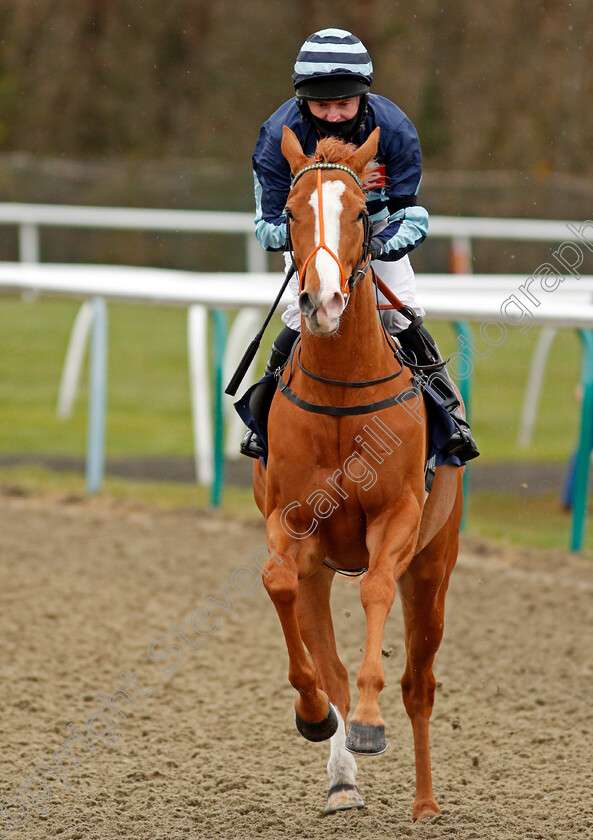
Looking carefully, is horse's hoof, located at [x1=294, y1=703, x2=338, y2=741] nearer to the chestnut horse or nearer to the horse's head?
the chestnut horse

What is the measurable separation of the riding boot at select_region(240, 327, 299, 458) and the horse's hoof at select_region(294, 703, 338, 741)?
34.1 inches

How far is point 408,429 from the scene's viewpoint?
11.5 ft


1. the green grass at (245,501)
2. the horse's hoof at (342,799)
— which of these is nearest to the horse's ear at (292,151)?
the horse's hoof at (342,799)

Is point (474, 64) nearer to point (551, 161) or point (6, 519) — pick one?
point (551, 161)

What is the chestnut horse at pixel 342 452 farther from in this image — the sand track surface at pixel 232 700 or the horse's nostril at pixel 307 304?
the sand track surface at pixel 232 700

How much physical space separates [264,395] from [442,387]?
637 mm

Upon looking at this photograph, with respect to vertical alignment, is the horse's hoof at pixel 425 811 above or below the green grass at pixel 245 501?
above

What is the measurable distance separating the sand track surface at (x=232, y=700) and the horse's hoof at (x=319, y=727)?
399mm

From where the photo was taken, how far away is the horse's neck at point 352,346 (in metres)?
3.39

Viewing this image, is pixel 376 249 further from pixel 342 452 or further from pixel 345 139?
pixel 342 452

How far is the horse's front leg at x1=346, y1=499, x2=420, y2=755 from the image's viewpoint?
3.15 meters

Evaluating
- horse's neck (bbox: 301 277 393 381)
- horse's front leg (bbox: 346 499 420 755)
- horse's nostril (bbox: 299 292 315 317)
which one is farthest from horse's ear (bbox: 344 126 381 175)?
horse's front leg (bbox: 346 499 420 755)

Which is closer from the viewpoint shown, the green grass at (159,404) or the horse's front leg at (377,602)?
the horse's front leg at (377,602)

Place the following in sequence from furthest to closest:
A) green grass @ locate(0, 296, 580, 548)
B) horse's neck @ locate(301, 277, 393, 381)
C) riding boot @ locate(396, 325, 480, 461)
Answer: green grass @ locate(0, 296, 580, 548) → riding boot @ locate(396, 325, 480, 461) → horse's neck @ locate(301, 277, 393, 381)
